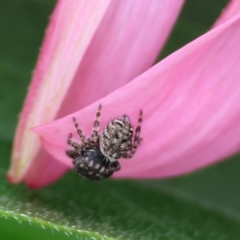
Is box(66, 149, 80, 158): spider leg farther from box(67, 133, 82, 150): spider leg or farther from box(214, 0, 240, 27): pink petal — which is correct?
box(214, 0, 240, 27): pink petal

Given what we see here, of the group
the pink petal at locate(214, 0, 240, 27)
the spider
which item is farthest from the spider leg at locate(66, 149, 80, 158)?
the pink petal at locate(214, 0, 240, 27)

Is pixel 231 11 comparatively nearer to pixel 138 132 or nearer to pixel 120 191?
pixel 138 132

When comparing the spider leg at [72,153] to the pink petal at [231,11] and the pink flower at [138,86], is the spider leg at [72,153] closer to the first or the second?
the pink flower at [138,86]

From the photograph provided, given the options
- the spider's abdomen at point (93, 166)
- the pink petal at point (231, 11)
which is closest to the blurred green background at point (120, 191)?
the spider's abdomen at point (93, 166)

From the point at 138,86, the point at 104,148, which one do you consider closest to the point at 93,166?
the point at 104,148

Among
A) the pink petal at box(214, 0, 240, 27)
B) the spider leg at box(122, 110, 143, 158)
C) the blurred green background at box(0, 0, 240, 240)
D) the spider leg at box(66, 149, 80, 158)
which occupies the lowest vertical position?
the blurred green background at box(0, 0, 240, 240)

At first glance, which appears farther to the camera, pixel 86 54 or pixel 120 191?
pixel 120 191

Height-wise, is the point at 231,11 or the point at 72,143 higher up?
the point at 231,11
